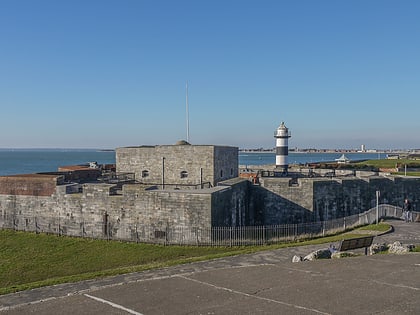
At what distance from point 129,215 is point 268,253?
27.1 feet

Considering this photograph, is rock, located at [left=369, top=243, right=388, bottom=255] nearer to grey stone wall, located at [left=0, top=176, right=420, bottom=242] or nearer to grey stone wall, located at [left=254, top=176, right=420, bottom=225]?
grey stone wall, located at [left=0, top=176, right=420, bottom=242]

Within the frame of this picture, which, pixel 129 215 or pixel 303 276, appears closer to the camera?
A: pixel 303 276

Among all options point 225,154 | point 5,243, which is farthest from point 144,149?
point 5,243

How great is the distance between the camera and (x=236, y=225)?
21156 mm

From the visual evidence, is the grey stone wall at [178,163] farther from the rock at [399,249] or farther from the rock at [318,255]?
the rock at [399,249]

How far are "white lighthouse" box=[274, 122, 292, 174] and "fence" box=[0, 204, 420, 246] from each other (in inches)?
431

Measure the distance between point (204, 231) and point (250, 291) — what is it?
865 centimetres

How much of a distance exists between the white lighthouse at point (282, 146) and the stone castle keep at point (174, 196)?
5988mm

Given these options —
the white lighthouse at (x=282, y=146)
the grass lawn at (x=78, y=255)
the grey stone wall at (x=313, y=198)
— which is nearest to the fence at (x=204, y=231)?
the grass lawn at (x=78, y=255)

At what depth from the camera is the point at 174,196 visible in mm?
18797

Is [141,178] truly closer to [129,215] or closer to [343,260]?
[129,215]

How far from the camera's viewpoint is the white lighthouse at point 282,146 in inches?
1255

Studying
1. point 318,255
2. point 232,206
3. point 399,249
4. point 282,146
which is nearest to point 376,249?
point 399,249

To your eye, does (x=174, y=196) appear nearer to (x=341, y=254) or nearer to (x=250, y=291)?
(x=341, y=254)
